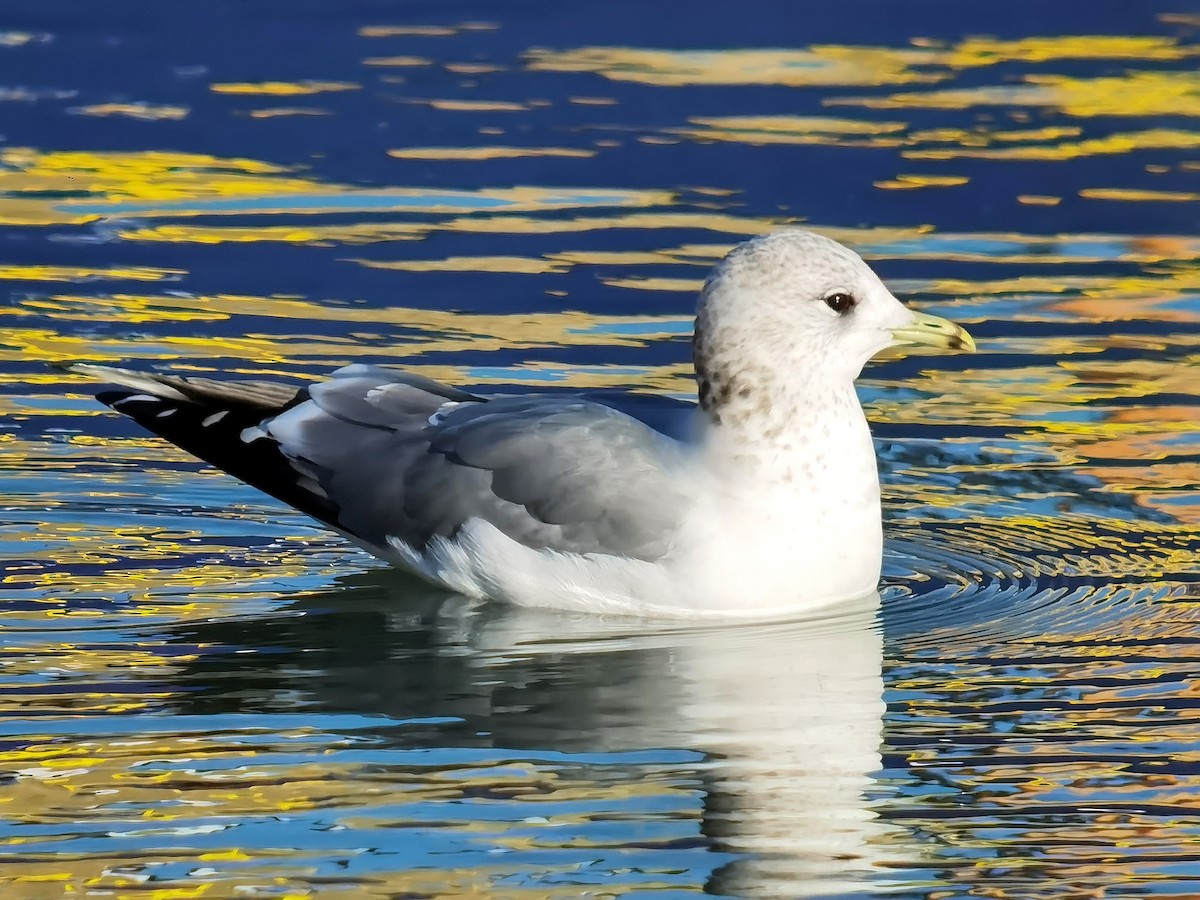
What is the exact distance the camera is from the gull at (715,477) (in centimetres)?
812

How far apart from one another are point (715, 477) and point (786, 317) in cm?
55

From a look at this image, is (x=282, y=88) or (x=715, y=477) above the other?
(x=282, y=88)

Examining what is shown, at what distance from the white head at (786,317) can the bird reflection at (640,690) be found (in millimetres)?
777

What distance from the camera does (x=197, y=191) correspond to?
1448 centimetres

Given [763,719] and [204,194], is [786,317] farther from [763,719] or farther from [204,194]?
[204,194]

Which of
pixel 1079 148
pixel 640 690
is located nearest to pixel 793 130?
pixel 1079 148

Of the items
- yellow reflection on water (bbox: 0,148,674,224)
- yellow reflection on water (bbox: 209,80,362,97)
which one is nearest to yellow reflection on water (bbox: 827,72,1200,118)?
yellow reflection on water (bbox: 0,148,674,224)

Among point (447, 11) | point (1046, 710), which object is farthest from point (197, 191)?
point (1046, 710)

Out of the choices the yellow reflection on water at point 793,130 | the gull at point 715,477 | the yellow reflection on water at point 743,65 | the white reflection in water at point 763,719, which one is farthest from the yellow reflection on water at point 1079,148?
the white reflection in water at point 763,719

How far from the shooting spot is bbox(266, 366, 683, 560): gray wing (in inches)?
322

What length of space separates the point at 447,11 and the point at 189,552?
1029cm

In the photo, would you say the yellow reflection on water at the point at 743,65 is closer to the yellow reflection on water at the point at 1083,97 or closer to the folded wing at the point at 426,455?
the yellow reflection on water at the point at 1083,97

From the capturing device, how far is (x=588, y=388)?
35.7 ft

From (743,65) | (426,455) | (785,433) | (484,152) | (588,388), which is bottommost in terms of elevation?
(588,388)
